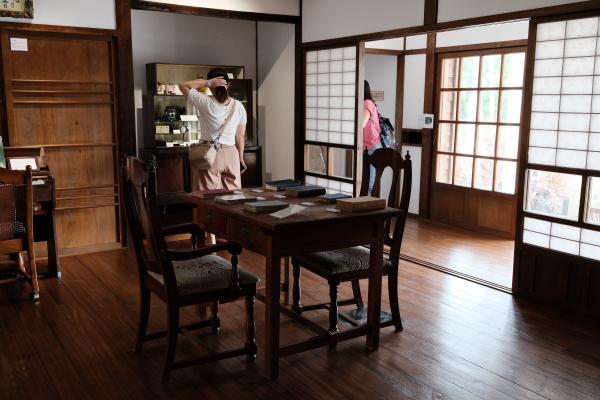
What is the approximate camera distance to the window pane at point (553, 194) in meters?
3.56

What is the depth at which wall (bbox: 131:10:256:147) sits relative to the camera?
19.5 feet

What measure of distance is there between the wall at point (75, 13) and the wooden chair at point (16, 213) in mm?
1459

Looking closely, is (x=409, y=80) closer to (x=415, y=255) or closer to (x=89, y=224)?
(x=415, y=255)

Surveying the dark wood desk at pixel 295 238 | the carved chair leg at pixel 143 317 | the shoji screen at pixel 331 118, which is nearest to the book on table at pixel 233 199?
the dark wood desk at pixel 295 238

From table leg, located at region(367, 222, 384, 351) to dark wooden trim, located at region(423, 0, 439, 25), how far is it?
209 cm

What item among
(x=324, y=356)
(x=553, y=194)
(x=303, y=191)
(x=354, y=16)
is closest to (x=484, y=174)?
(x=354, y=16)

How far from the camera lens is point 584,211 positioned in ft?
11.5

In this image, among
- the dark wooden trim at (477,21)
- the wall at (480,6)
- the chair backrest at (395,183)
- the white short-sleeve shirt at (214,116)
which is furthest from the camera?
the white short-sleeve shirt at (214,116)

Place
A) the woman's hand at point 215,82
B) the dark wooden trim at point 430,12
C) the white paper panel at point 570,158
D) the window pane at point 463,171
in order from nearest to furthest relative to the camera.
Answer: the white paper panel at point 570,158, the dark wooden trim at point 430,12, the woman's hand at point 215,82, the window pane at point 463,171

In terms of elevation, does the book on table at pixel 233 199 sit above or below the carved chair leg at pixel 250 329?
above

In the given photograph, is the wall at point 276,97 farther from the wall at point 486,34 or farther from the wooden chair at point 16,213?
the wooden chair at point 16,213

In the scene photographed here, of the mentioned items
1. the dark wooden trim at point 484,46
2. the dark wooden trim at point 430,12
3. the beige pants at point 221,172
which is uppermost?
the dark wooden trim at point 430,12

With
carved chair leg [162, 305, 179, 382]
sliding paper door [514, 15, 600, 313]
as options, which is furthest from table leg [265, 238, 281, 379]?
sliding paper door [514, 15, 600, 313]

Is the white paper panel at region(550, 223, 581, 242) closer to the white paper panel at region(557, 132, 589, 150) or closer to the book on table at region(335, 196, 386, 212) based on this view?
the white paper panel at region(557, 132, 589, 150)
